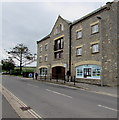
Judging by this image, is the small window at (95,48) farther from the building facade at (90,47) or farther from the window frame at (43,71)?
the window frame at (43,71)

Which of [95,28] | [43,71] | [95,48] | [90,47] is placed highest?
[95,28]

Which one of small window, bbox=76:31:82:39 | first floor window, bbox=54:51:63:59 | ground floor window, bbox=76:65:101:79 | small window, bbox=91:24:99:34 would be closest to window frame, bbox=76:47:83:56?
small window, bbox=76:31:82:39

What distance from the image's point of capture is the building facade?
749 inches

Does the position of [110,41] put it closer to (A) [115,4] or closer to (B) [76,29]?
(A) [115,4]

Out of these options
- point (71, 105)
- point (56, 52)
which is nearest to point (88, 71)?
point (56, 52)

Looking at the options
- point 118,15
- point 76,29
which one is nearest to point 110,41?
point 118,15

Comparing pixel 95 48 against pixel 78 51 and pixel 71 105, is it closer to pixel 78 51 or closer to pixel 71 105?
pixel 78 51

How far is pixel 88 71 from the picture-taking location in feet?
71.4

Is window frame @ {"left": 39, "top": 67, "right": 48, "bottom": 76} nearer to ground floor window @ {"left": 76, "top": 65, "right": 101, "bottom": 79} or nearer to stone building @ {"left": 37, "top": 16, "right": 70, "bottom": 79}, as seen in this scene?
stone building @ {"left": 37, "top": 16, "right": 70, "bottom": 79}

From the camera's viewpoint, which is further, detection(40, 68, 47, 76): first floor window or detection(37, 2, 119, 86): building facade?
detection(40, 68, 47, 76): first floor window

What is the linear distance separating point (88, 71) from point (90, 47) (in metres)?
3.50

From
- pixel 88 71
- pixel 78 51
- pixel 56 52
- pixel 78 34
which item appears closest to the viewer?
A: pixel 88 71

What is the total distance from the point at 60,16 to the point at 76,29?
6843mm

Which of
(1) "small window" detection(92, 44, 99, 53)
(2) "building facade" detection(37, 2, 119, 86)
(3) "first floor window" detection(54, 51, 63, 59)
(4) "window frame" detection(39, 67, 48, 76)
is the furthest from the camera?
(4) "window frame" detection(39, 67, 48, 76)
